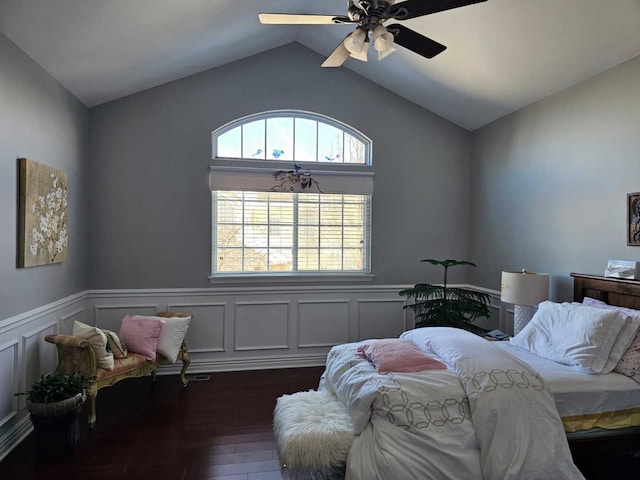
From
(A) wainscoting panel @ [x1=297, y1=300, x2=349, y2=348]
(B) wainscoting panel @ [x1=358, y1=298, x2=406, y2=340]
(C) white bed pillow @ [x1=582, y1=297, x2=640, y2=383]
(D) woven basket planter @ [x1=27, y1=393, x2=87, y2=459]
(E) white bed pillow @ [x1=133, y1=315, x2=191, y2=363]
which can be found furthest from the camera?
(B) wainscoting panel @ [x1=358, y1=298, x2=406, y2=340]

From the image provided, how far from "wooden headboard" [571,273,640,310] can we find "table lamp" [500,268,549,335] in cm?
23

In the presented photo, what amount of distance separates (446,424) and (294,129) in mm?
3443

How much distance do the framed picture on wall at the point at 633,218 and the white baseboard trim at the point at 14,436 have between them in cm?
458

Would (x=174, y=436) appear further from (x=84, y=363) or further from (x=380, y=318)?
(x=380, y=318)

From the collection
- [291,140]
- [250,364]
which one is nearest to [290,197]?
[291,140]

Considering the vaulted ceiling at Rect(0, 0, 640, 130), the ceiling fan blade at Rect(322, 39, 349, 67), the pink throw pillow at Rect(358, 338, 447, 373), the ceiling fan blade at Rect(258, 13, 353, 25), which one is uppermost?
the vaulted ceiling at Rect(0, 0, 640, 130)

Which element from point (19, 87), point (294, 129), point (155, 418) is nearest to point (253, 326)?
point (155, 418)

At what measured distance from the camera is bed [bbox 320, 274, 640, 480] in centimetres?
191

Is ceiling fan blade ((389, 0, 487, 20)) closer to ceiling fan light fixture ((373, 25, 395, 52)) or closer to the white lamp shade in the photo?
ceiling fan light fixture ((373, 25, 395, 52))

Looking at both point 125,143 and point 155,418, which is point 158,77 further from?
point 155,418

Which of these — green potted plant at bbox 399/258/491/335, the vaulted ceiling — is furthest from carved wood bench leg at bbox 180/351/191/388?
the vaulted ceiling

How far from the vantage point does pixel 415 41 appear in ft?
7.66

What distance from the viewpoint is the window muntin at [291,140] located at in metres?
4.32

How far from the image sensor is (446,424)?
200 centimetres
